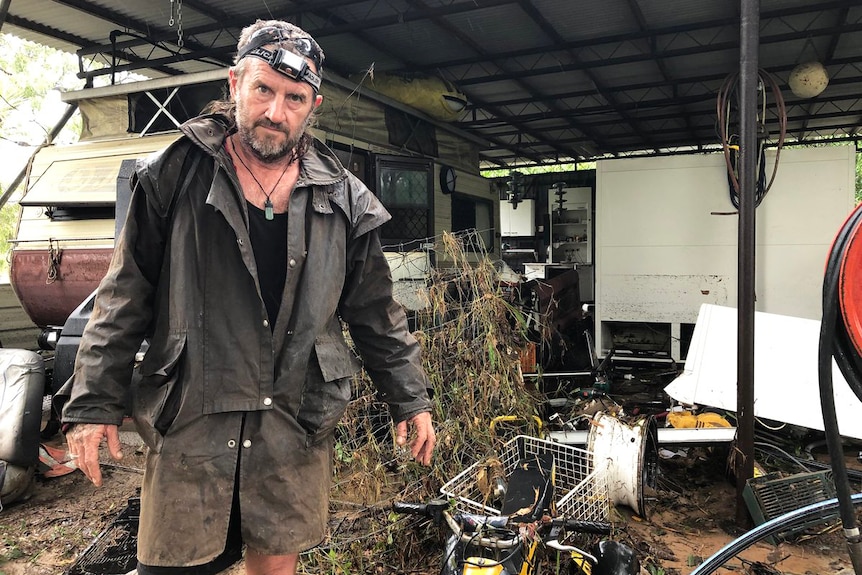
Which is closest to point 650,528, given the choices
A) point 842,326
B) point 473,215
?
point 842,326

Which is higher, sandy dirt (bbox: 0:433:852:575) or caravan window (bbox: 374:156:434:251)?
caravan window (bbox: 374:156:434:251)

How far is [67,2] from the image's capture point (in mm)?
5980

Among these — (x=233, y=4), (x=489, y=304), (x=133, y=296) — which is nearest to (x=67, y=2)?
(x=233, y=4)

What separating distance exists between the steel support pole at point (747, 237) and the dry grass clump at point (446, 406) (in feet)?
3.85

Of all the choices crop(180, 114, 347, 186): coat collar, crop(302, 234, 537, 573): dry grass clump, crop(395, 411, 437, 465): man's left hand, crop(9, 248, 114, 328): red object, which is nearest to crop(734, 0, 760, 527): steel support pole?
crop(302, 234, 537, 573): dry grass clump

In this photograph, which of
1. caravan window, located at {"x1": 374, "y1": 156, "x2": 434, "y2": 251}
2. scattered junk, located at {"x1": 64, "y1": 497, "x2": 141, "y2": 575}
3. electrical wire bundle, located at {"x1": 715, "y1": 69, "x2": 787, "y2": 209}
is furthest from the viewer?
caravan window, located at {"x1": 374, "y1": 156, "x2": 434, "y2": 251}

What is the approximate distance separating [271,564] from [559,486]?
1.86 meters

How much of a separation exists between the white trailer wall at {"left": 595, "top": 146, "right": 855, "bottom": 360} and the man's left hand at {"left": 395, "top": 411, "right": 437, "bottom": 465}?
475cm

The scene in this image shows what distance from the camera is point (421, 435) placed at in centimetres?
194

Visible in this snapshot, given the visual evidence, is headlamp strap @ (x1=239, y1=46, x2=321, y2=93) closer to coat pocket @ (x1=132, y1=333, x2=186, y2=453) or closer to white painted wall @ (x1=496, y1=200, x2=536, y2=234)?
coat pocket @ (x1=132, y1=333, x2=186, y2=453)

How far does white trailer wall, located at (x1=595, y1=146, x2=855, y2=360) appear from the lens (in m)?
5.59

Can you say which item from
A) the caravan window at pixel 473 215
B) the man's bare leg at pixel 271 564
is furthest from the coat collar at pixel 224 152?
the caravan window at pixel 473 215

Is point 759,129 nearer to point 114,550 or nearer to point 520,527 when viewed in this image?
point 520,527

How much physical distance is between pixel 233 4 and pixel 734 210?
5.74 m
